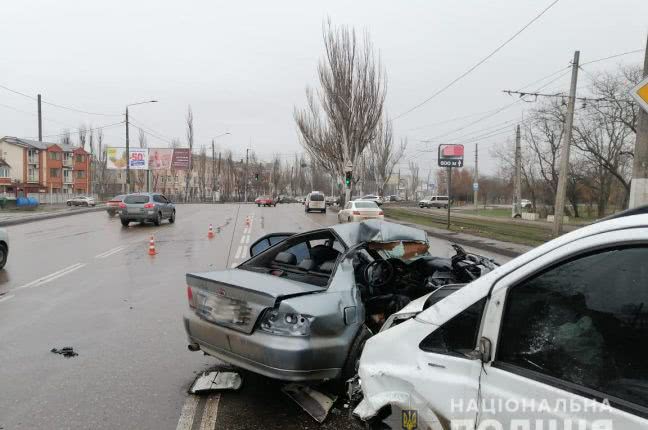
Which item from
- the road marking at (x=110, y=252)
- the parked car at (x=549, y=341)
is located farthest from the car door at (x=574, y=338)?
the road marking at (x=110, y=252)

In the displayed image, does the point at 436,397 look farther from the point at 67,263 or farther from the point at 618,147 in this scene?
the point at 618,147

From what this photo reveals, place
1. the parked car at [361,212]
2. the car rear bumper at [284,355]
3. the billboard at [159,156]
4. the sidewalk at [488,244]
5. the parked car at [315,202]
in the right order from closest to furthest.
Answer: the car rear bumper at [284,355]
the sidewalk at [488,244]
the parked car at [361,212]
the parked car at [315,202]
the billboard at [159,156]

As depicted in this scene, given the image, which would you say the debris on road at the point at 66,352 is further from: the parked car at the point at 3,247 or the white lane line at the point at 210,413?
the parked car at the point at 3,247

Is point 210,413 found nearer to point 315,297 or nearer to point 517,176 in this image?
point 315,297

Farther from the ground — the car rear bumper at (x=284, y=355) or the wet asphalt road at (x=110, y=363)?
the car rear bumper at (x=284, y=355)

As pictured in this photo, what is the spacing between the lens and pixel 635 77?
34125 mm

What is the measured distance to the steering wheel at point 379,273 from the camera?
4.56 m

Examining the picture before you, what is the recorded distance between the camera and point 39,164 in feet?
273

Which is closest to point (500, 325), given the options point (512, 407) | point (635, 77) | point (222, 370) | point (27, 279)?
point (512, 407)

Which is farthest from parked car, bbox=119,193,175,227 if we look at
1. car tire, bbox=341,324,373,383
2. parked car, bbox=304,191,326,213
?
car tire, bbox=341,324,373,383

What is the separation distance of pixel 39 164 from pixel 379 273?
9251cm

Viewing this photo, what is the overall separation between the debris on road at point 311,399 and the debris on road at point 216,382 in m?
0.43

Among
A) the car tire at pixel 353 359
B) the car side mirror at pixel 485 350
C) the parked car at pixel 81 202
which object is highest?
the car side mirror at pixel 485 350

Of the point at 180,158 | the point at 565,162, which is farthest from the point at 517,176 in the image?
the point at 180,158
